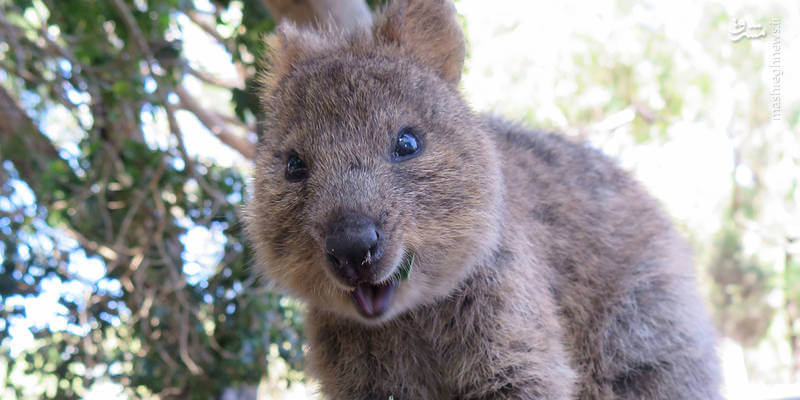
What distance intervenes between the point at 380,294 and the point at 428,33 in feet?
4.26

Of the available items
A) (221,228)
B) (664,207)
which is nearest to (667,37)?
(664,207)

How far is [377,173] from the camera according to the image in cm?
257

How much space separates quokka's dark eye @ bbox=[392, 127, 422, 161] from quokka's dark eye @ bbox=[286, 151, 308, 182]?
36 cm

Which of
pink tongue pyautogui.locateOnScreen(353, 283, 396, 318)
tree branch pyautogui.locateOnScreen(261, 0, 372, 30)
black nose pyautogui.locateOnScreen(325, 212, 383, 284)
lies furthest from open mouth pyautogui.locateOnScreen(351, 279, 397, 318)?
tree branch pyautogui.locateOnScreen(261, 0, 372, 30)

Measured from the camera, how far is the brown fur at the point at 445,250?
2.64 meters

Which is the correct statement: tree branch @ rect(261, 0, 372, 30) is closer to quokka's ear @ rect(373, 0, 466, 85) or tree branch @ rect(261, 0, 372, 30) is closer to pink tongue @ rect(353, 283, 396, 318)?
quokka's ear @ rect(373, 0, 466, 85)

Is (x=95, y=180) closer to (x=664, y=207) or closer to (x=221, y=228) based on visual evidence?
(x=221, y=228)

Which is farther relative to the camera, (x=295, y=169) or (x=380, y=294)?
(x=295, y=169)

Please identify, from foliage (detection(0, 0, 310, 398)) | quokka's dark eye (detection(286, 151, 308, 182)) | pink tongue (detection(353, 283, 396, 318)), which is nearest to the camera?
pink tongue (detection(353, 283, 396, 318))

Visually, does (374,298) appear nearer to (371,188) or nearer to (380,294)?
(380,294)

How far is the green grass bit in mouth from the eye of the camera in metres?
2.53

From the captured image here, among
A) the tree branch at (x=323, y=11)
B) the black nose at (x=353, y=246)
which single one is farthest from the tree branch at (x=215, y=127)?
the black nose at (x=353, y=246)

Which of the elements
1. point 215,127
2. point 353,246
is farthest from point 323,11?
point 215,127

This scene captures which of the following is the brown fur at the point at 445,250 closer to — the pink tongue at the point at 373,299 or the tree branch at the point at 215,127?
the pink tongue at the point at 373,299
